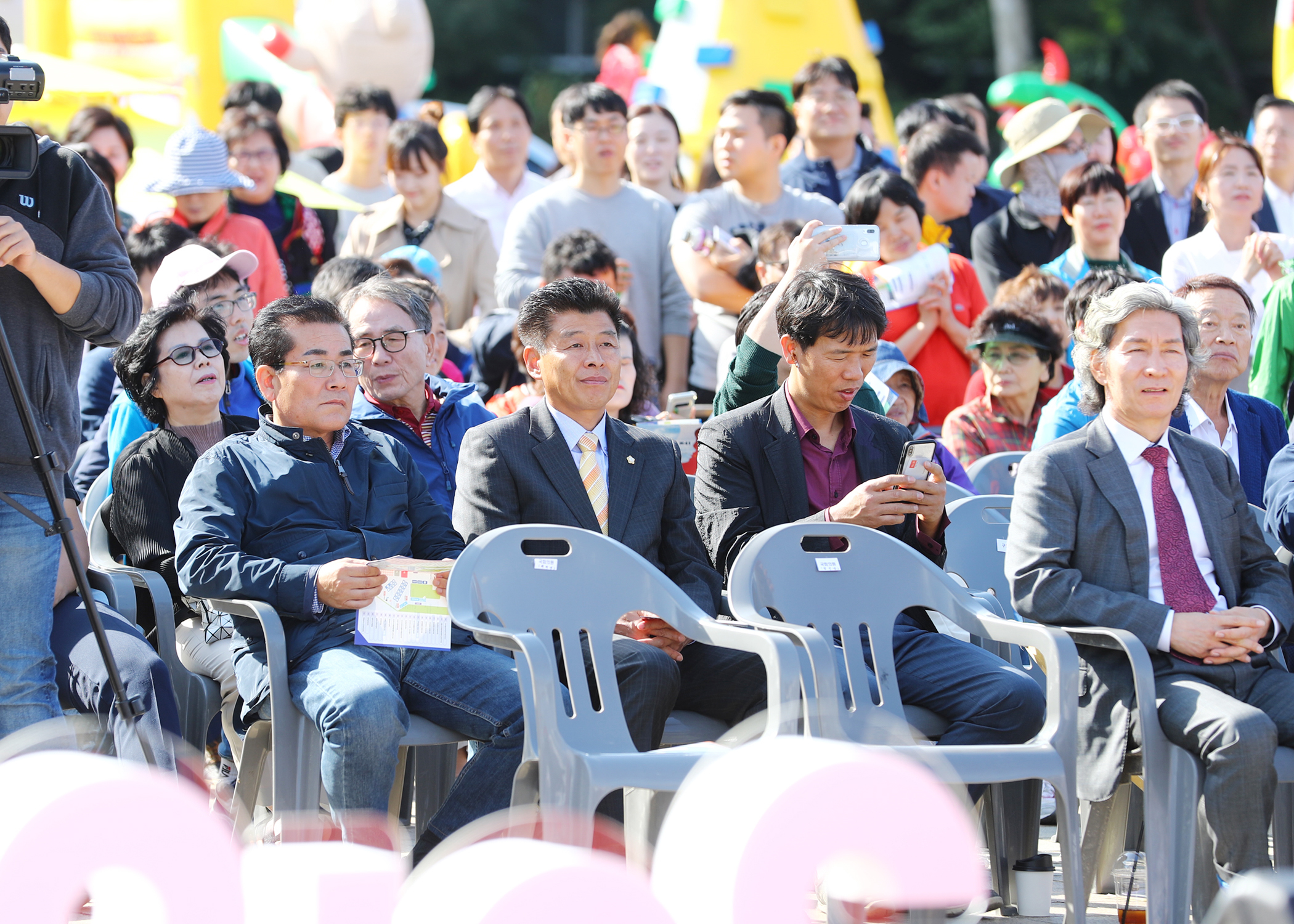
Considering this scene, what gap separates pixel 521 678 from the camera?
10.5 feet

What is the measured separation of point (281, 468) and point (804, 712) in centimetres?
144

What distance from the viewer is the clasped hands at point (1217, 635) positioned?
3504mm

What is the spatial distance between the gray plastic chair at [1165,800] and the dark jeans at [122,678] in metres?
2.15

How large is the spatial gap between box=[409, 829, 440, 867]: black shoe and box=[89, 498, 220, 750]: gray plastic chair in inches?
27.9

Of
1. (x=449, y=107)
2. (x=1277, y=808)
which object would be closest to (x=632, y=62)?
(x=449, y=107)

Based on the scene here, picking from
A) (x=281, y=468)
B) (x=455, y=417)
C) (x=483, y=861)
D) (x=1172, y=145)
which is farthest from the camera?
(x=1172, y=145)

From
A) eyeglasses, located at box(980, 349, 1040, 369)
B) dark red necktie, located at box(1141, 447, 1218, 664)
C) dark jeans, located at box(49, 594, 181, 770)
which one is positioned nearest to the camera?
dark jeans, located at box(49, 594, 181, 770)

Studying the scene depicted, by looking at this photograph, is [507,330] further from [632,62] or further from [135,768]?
[632,62]

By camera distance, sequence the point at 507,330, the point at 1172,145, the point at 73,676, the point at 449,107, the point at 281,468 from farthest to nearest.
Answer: the point at 449,107 < the point at 1172,145 < the point at 507,330 < the point at 281,468 < the point at 73,676

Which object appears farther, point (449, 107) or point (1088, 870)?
point (449, 107)

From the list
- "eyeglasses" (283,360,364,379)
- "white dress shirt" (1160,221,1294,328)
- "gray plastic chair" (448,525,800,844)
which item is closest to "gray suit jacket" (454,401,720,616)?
"gray plastic chair" (448,525,800,844)

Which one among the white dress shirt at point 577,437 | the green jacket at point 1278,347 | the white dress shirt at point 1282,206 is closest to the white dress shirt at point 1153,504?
the white dress shirt at point 577,437

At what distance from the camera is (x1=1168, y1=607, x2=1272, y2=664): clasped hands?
11.5 feet

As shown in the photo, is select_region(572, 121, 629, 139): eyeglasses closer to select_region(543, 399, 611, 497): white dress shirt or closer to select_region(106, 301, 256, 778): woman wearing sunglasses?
select_region(106, 301, 256, 778): woman wearing sunglasses
